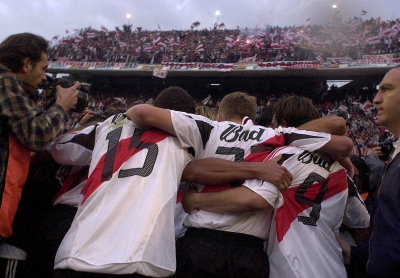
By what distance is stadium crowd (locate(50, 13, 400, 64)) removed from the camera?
64.6 ft

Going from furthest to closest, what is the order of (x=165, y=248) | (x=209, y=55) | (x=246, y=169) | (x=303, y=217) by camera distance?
(x=209, y=55)
(x=303, y=217)
(x=246, y=169)
(x=165, y=248)

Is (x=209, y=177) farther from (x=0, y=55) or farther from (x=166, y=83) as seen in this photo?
(x=166, y=83)

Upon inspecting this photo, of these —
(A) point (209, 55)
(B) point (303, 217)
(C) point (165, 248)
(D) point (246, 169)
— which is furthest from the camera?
(A) point (209, 55)

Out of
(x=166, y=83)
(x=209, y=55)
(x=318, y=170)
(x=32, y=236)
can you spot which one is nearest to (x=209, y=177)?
(x=318, y=170)

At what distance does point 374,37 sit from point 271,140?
19.7 meters

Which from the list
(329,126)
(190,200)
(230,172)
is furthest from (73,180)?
(329,126)

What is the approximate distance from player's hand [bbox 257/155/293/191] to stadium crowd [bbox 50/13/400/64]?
1914 cm

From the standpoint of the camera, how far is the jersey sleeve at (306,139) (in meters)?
2.16

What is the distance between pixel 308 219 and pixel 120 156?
1135 mm

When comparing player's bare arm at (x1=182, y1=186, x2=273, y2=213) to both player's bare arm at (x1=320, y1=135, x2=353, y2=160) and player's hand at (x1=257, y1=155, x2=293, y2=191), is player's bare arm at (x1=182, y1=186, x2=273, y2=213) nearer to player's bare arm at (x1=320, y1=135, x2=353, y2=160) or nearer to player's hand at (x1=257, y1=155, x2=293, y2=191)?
player's hand at (x1=257, y1=155, x2=293, y2=191)

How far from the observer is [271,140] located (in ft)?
7.27

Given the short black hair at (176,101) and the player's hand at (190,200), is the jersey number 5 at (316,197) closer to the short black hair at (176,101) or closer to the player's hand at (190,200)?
the player's hand at (190,200)

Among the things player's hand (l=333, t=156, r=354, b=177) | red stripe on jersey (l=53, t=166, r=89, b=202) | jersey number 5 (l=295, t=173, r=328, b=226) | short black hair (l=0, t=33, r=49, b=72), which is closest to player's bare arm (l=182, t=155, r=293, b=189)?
jersey number 5 (l=295, t=173, r=328, b=226)

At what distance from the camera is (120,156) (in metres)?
1.86
